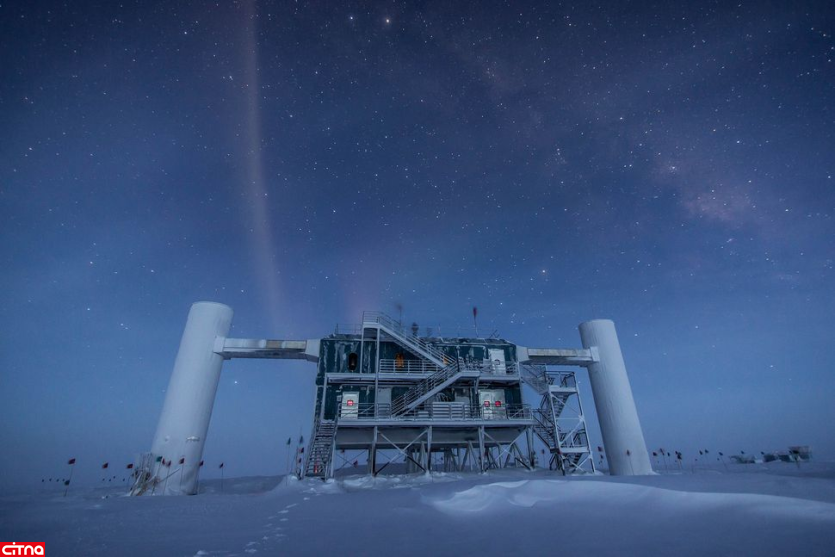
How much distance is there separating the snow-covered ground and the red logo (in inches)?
8.7

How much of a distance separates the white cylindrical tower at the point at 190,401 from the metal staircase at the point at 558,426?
75.1 ft

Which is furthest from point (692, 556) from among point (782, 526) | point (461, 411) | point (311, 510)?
point (461, 411)

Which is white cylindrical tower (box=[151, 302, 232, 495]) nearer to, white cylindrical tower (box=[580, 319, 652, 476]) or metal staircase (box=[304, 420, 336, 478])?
metal staircase (box=[304, 420, 336, 478])

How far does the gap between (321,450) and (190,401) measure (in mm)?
9430

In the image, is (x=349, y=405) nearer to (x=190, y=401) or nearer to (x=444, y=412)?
(x=444, y=412)

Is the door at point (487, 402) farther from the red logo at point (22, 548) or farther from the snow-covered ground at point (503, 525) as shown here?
the red logo at point (22, 548)

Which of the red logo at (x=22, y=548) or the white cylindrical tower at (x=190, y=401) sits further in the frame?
the white cylindrical tower at (x=190, y=401)

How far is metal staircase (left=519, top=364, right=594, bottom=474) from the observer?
25844mm

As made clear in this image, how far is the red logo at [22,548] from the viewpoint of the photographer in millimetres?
6301

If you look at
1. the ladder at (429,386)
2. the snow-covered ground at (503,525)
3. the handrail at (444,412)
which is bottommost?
the snow-covered ground at (503,525)

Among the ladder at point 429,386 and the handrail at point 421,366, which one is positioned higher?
the handrail at point 421,366

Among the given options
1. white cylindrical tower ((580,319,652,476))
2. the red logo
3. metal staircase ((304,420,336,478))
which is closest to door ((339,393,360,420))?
metal staircase ((304,420,336,478))

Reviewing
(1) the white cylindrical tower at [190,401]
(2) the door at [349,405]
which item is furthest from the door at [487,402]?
(1) the white cylindrical tower at [190,401]

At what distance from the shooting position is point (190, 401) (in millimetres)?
24172
